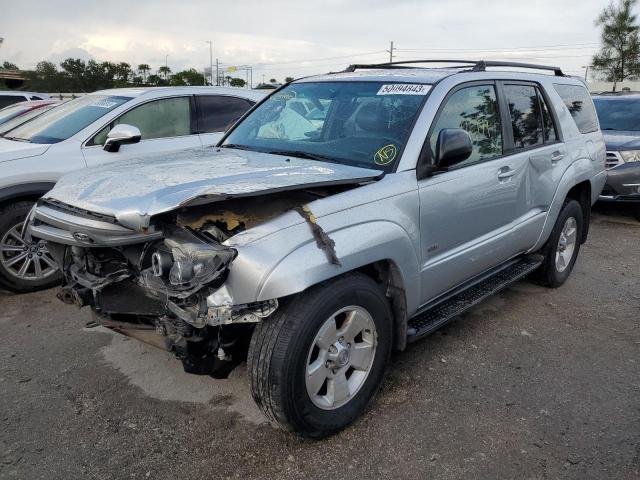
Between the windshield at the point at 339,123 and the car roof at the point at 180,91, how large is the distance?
2012 millimetres

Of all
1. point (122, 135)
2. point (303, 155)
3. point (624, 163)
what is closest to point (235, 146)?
point (303, 155)

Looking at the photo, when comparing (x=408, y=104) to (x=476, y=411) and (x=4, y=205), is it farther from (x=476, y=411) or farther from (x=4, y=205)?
(x=4, y=205)

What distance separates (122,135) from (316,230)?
9.54 ft

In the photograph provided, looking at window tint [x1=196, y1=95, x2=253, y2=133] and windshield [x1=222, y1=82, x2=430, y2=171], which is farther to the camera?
window tint [x1=196, y1=95, x2=253, y2=133]

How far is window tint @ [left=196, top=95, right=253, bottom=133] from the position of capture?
6.01 m

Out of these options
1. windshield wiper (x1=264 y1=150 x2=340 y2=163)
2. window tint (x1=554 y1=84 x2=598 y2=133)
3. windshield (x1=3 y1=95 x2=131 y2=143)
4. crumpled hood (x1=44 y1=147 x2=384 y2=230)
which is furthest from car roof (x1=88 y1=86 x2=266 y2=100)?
window tint (x1=554 y1=84 x2=598 y2=133)

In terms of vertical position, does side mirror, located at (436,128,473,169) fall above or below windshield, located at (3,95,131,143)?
below

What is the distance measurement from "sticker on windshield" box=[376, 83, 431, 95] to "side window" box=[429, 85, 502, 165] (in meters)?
0.18

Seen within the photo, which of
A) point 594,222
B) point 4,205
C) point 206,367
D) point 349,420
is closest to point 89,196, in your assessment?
point 206,367

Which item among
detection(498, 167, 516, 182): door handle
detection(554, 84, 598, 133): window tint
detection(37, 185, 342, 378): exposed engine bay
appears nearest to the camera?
detection(37, 185, 342, 378): exposed engine bay

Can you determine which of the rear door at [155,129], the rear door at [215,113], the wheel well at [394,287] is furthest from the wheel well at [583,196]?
the rear door at [155,129]

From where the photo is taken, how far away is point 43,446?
2752 millimetres

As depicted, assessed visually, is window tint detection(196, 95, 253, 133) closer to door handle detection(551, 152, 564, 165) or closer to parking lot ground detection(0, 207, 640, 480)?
parking lot ground detection(0, 207, 640, 480)

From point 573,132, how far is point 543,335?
1912 mm
